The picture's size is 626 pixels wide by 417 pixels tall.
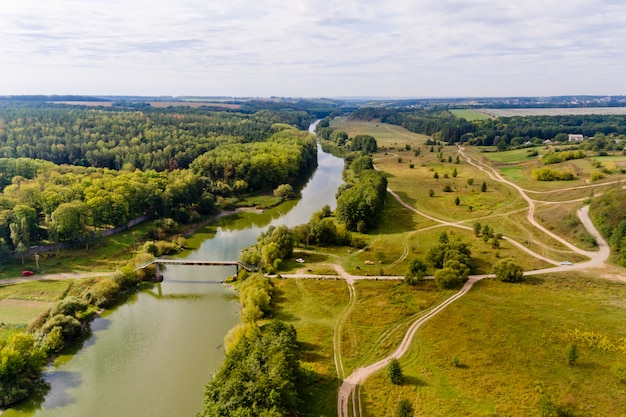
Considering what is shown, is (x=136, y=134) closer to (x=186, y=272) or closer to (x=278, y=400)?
(x=186, y=272)

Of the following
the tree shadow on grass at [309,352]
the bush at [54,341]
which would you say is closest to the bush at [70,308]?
the bush at [54,341]

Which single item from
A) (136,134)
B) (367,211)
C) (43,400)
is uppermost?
(136,134)

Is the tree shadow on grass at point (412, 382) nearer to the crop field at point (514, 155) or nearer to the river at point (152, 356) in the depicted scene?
the river at point (152, 356)

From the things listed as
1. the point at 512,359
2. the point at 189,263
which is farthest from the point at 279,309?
the point at 512,359

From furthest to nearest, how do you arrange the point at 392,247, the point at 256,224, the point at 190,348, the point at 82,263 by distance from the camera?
the point at 256,224, the point at 392,247, the point at 82,263, the point at 190,348

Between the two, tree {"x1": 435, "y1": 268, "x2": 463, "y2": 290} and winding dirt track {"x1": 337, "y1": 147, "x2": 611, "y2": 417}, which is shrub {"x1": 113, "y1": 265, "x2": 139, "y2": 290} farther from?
tree {"x1": 435, "y1": 268, "x2": 463, "y2": 290}

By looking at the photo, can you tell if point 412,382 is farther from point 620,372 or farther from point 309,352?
point 620,372

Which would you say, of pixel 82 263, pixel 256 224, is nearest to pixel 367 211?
pixel 256 224
